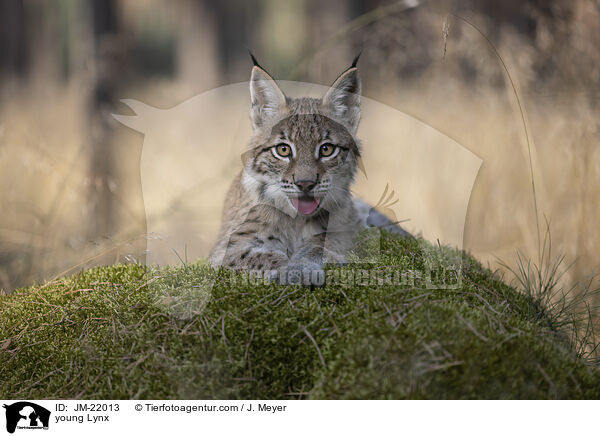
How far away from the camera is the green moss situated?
6.91ft

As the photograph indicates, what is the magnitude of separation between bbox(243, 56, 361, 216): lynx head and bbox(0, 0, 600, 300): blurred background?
38 cm

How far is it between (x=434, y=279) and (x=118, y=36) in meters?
4.77

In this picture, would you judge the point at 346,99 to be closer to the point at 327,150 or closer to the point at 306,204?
the point at 327,150

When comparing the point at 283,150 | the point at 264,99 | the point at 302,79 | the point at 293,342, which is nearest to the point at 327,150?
the point at 283,150

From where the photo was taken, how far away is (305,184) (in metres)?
3.03

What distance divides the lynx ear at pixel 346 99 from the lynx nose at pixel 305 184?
0.53 meters

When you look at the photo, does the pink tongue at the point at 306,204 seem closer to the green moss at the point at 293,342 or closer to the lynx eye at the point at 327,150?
the lynx eye at the point at 327,150

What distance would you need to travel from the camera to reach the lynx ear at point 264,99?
3.09m

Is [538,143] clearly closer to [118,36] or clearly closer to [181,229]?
[181,229]
